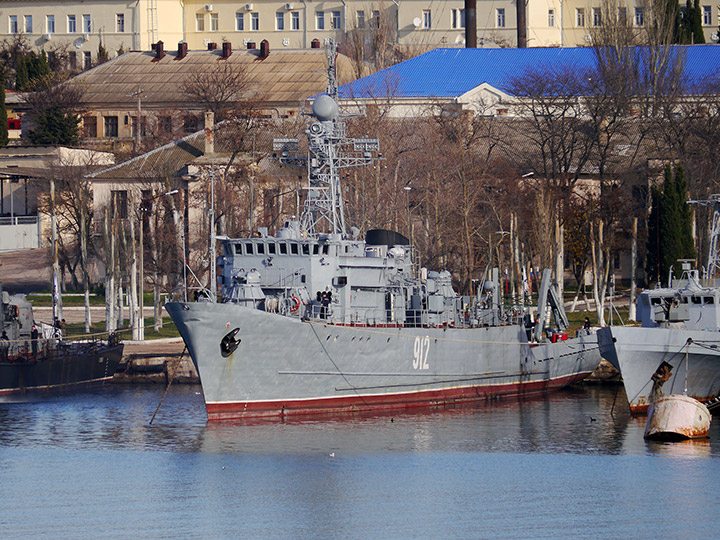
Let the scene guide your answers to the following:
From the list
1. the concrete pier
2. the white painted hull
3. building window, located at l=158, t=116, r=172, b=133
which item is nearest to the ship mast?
the concrete pier

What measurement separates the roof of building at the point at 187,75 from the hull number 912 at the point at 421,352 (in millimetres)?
60882

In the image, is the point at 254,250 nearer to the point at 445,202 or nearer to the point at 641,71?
the point at 445,202

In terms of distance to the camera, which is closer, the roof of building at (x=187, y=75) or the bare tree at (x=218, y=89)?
the bare tree at (x=218, y=89)

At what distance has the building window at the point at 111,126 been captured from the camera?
113312mm

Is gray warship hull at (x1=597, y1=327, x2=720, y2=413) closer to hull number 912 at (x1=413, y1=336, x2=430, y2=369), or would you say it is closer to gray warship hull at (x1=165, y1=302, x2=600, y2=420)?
hull number 912 at (x1=413, y1=336, x2=430, y2=369)

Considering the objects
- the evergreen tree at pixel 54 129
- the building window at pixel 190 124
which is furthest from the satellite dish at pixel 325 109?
the building window at pixel 190 124

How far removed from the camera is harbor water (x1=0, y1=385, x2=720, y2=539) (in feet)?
100

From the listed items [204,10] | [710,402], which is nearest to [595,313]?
[710,402]

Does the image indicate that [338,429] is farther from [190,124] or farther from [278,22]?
[278,22]

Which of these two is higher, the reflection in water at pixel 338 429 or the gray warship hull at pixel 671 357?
the gray warship hull at pixel 671 357

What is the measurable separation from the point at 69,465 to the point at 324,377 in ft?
36.2

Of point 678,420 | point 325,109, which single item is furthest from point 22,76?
point 678,420

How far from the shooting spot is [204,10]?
13900 cm

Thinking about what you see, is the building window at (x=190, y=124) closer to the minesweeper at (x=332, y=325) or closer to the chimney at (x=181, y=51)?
the chimney at (x=181, y=51)
